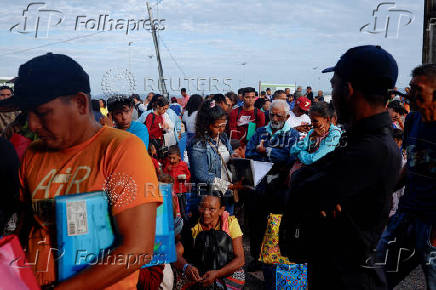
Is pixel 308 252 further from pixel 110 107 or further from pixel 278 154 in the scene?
pixel 110 107

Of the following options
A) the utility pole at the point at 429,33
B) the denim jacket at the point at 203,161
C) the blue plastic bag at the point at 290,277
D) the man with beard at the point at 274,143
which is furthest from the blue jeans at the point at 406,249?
the utility pole at the point at 429,33

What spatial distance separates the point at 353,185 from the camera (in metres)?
1.73

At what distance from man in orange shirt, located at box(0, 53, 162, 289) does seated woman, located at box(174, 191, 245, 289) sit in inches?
94.4

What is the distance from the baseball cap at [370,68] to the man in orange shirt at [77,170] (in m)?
0.98

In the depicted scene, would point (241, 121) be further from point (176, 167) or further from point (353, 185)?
point (353, 185)

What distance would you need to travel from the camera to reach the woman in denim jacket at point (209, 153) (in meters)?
Answer: 4.63

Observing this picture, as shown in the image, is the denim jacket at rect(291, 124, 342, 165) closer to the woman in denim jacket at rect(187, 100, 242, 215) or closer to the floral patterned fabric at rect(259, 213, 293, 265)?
the floral patterned fabric at rect(259, 213, 293, 265)

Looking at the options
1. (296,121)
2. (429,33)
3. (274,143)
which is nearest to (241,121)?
(296,121)

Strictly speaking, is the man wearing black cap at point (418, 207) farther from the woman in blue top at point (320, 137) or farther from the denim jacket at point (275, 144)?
the denim jacket at point (275, 144)

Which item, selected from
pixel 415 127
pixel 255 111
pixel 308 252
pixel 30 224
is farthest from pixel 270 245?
pixel 255 111

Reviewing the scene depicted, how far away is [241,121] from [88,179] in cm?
594

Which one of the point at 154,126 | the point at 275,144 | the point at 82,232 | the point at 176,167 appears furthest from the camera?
the point at 154,126

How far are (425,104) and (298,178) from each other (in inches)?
76.8

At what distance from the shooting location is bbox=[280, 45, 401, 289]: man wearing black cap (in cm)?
174
